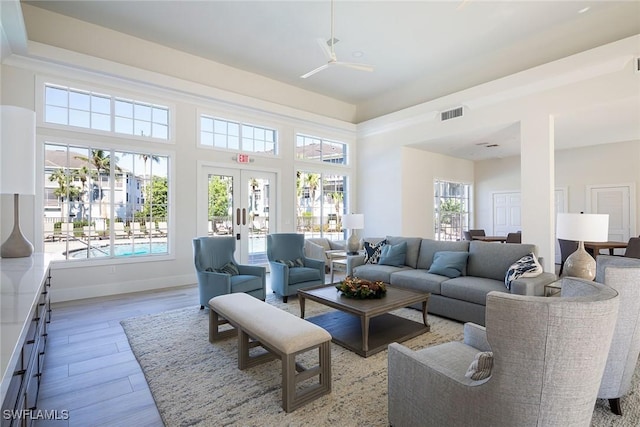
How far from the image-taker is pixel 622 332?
196 centimetres

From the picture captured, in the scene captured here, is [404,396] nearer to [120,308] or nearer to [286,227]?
[120,308]

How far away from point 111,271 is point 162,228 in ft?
3.36

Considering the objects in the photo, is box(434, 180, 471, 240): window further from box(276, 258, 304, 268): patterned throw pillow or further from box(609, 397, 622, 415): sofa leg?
box(609, 397, 622, 415): sofa leg

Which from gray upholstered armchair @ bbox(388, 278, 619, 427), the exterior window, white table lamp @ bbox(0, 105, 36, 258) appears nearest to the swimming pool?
white table lamp @ bbox(0, 105, 36, 258)

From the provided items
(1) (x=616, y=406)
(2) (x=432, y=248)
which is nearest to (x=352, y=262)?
(2) (x=432, y=248)

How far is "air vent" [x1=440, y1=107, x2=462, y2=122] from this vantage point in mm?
6316

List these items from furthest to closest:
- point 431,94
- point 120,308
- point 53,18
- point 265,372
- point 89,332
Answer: point 431,94 → point 53,18 → point 120,308 → point 89,332 → point 265,372

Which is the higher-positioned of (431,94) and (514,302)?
(431,94)

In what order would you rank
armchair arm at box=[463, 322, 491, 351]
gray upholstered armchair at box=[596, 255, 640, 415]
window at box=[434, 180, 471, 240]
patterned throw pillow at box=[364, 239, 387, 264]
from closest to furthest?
gray upholstered armchair at box=[596, 255, 640, 415] → armchair arm at box=[463, 322, 491, 351] → patterned throw pillow at box=[364, 239, 387, 264] → window at box=[434, 180, 471, 240]

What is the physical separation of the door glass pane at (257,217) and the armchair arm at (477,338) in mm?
5188

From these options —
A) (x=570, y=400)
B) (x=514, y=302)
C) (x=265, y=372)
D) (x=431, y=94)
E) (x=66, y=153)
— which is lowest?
(x=265, y=372)

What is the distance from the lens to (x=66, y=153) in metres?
4.84

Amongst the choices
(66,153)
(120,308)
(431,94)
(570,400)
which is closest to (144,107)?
(66,153)

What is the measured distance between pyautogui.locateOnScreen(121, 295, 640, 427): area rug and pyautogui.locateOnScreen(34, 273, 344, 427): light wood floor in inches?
4.3
